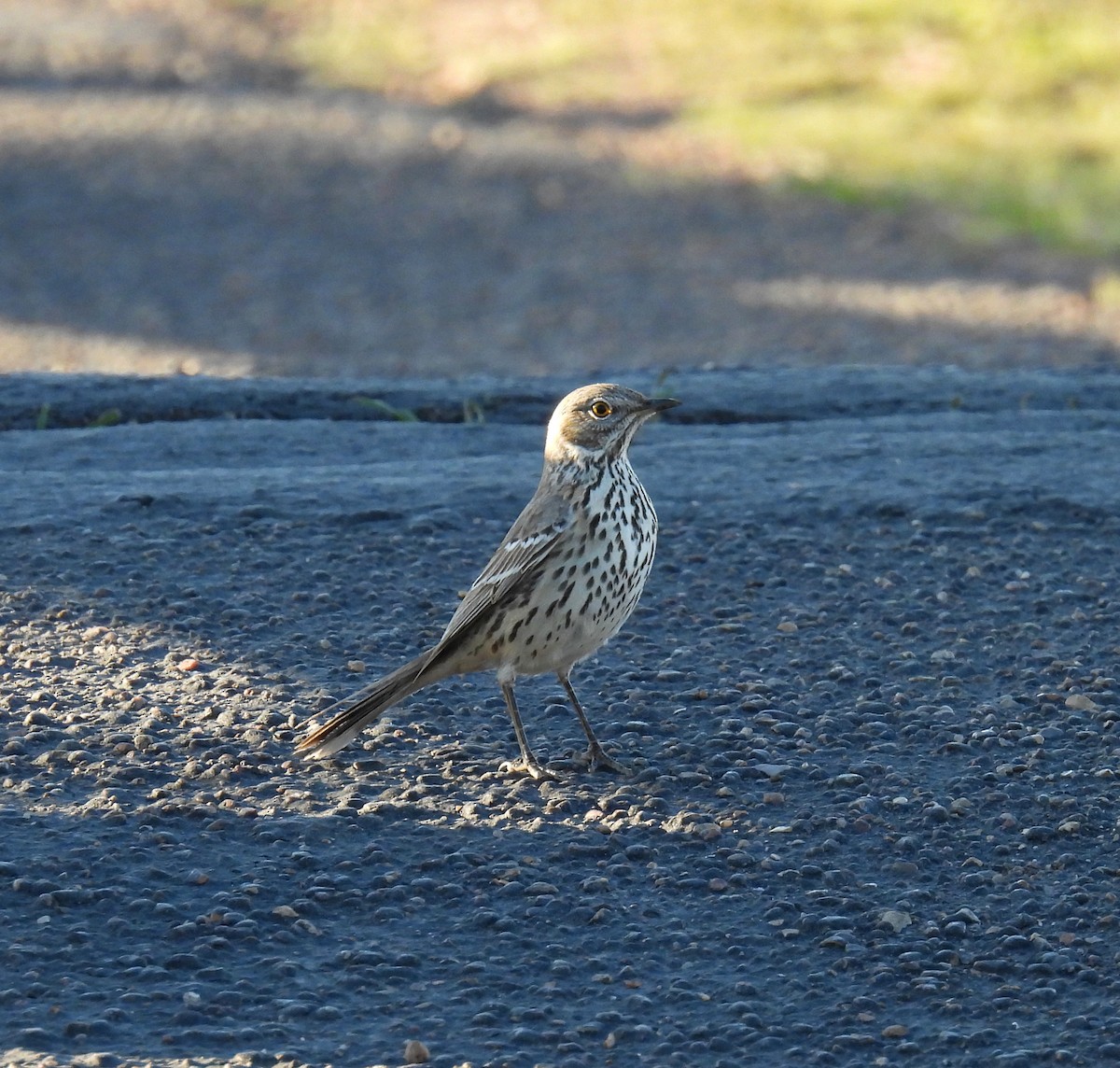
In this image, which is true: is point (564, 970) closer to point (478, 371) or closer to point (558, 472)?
point (558, 472)

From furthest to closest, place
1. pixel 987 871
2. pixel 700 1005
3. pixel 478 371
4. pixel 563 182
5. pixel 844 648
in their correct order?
pixel 563 182
pixel 478 371
pixel 844 648
pixel 987 871
pixel 700 1005

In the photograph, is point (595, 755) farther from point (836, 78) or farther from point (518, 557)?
point (836, 78)

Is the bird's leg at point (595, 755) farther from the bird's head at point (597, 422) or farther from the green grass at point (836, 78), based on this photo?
the green grass at point (836, 78)

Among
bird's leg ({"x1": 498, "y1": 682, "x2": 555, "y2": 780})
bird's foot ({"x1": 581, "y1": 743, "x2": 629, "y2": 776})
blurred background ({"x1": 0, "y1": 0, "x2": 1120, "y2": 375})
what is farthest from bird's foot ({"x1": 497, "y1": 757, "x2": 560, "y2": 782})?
blurred background ({"x1": 0, "y1": 0, "x2": 1120, "y2": 375})

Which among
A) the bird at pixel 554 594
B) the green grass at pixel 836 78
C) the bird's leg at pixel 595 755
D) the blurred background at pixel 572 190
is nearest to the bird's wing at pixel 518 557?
the bird at pixel 554 594

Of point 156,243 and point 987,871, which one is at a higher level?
point 156,243

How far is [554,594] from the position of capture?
4457 millimetres

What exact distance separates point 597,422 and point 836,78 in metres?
11.6

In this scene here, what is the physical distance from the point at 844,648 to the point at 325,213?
8752 millimetres

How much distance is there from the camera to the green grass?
13.3 m

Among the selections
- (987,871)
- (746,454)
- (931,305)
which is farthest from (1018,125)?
(987,871)

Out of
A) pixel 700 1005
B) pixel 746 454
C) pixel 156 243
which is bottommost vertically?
pixel 700 1005

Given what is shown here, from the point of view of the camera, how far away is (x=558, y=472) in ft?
15.3

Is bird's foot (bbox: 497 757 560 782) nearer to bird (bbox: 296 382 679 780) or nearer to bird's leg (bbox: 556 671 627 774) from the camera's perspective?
bird (bbox: 296 382 679 780)
